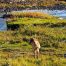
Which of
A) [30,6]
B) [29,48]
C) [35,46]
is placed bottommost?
[30,6]

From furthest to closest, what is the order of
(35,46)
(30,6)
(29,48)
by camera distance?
1. (30,6)
2. (29,48)
3. (35,46)

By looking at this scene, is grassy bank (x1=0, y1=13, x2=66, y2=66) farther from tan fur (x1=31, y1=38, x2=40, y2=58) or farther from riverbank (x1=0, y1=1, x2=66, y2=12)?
riverbank (x1=0, y1=1, x2=66, y2=12)

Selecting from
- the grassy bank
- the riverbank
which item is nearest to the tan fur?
the grassy bank

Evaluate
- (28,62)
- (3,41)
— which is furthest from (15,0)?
(28,62)

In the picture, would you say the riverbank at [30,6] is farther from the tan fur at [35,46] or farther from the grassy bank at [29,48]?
the tan fur at [35,46]

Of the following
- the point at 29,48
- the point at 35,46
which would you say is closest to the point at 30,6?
the point at 29,48

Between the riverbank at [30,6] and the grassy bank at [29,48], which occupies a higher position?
the grassy bank at [29,48]

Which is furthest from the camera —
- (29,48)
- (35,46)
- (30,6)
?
(30,6)

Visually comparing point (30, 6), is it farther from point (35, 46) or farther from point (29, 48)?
point (35, 46)

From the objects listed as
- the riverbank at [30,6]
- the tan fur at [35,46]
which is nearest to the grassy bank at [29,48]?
the tan fur at [35,46]

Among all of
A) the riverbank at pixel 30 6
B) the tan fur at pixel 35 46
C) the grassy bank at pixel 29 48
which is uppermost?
the tan fur at pixel 35 46

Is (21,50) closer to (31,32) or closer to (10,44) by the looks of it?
(10,44)

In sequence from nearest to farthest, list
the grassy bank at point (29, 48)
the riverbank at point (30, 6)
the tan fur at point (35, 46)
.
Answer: the grassy bank at point (29, 48)
the tan fur at point (35, 46)
the riverbank at point (30, 6)

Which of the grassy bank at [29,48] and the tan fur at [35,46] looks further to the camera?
the tan fur at [35,46]
